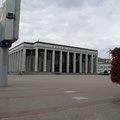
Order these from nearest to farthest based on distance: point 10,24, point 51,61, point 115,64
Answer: point 115,64 → point 10,24 → point 51,61

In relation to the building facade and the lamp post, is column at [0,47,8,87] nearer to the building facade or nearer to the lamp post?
the lamp post

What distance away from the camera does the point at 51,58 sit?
231ft

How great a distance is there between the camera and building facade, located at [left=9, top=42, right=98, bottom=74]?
6569 cm

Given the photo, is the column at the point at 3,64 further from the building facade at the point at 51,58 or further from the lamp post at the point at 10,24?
the building facade at the point at 51,58

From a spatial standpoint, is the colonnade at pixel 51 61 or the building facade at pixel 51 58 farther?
the colonnade at pixel 51 61

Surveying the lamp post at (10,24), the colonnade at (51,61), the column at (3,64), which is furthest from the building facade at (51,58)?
the lamp post at (10,24)

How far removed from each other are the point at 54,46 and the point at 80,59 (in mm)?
15638

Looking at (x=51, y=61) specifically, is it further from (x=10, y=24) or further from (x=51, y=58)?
(x=10, y=24)

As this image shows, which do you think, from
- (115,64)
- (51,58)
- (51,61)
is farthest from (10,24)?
(51,58)

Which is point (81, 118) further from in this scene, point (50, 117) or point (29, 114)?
point (29, 114)

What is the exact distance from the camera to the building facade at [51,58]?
65.7m

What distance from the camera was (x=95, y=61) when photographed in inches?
3275

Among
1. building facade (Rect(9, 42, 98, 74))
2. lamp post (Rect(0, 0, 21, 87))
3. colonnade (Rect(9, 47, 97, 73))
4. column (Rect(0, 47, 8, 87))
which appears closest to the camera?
lamp post (Rect(0, 0, 21, 87))

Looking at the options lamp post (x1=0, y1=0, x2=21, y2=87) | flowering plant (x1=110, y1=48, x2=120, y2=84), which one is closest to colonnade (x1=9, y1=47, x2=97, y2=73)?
lamp post (x1=0, y1=0, x2=21, y2=87)
